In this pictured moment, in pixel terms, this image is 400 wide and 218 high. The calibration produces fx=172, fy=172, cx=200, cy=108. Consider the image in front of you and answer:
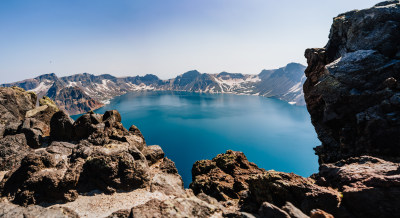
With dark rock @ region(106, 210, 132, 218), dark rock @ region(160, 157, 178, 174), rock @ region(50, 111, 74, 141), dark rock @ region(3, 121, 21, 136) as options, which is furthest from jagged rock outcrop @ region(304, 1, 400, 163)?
dark rock @ region(3, 121, 21, 136)

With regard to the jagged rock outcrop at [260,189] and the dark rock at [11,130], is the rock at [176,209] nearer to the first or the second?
the jagged rock outcrop at [260,189]

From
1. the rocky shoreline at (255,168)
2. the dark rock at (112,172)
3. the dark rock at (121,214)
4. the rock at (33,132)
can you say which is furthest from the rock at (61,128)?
the dark rock at (121,214)

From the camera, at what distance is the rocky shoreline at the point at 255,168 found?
13453mm

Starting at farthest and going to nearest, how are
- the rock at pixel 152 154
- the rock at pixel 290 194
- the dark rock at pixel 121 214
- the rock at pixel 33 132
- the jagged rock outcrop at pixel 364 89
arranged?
the rock at pixel 152 154 < the rock at pixel 33 132 < the jagged rock outcrop at pixel 364 89 < the dark rock at pixel 121 214 < the rock at pixel 290 194

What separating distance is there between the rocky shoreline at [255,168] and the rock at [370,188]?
6 centimetres

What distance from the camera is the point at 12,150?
24031 mm

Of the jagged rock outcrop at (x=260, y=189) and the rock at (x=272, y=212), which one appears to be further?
the jagged rock outcrop at (x=260, y=189)

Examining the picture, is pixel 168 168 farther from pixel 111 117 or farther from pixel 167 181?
pixel 111 117

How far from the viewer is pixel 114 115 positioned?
1323 inches

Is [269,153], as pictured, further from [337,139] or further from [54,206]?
[54,206]

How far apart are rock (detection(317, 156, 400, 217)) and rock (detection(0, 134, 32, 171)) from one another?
36.9 metres

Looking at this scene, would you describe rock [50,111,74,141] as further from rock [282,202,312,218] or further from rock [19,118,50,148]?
rock [282,202,312,218]

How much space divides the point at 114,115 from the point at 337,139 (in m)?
38.6

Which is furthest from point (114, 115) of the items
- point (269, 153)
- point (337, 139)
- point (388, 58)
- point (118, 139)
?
point (269, 153)
